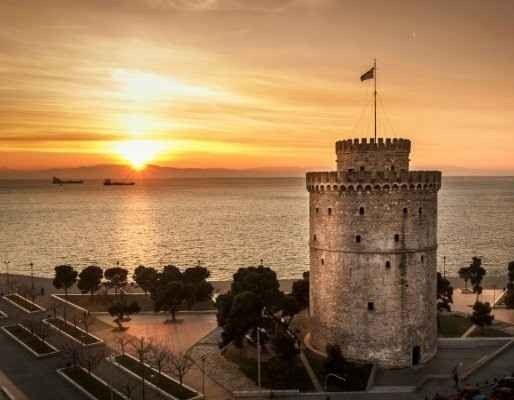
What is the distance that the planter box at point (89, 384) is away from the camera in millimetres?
36438

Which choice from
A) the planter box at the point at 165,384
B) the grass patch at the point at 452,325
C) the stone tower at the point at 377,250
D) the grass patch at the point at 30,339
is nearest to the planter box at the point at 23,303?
the grass patch at the point at 30,339

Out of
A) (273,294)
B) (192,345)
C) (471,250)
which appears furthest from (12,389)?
(471,250)

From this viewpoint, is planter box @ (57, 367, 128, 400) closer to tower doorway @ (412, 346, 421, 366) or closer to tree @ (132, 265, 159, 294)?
tree @ (132, 265, 159, 294)

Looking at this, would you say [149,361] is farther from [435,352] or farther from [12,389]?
[435,352]

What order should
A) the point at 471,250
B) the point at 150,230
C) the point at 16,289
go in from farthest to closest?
1. the point at 150,230
2. the point at 471,250
3. the point at 16,289

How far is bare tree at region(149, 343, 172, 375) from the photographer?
39.9m

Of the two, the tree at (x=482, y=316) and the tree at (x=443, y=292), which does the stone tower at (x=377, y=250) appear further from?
the tree at (x=443, y=292)

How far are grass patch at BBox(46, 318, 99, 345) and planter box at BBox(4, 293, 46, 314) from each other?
19.1ft

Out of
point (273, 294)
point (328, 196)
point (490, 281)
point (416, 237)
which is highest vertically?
point (328, 196)

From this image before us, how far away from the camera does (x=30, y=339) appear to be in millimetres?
48906

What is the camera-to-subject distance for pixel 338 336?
135ft

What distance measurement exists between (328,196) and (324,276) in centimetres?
641

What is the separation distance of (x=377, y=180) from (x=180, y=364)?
2106 centimetres

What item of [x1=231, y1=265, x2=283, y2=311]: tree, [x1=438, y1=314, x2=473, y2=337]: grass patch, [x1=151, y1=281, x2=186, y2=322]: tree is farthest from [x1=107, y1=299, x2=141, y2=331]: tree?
[x1=438, y1=314, x2=473, y2=337]: grass patch
